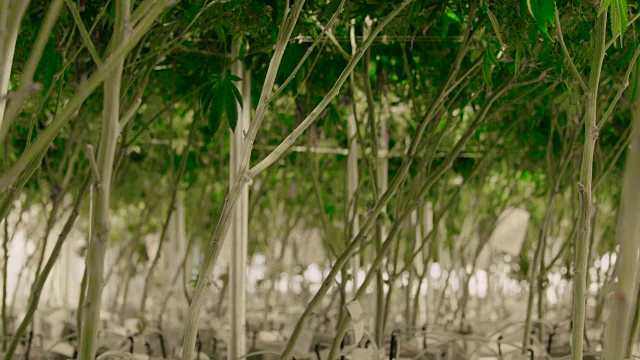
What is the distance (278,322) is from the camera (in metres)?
5.48

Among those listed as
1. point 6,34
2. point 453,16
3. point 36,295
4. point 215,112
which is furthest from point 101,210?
point 453,16

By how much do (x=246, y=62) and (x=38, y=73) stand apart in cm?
62

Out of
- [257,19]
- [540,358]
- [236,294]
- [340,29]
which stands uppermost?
[340,29]

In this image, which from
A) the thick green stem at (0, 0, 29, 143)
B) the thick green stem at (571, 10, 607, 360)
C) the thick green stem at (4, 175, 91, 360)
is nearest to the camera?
the thick green stem at (0, 0, 29, 143)

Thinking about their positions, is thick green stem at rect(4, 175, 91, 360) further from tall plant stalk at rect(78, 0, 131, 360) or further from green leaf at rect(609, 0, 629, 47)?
green leaf at rect(609, 0, 629, 47)

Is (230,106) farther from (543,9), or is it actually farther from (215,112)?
(543,9)

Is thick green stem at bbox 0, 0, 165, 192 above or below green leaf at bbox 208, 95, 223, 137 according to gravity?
below

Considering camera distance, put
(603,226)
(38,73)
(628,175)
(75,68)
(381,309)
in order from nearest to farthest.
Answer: (628,175) → (38,73) → (381,309) → (75,68) → (603,226)

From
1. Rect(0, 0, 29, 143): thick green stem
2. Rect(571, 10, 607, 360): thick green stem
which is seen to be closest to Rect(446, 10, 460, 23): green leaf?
Rect(571, 10, 607, 360): thick green stem

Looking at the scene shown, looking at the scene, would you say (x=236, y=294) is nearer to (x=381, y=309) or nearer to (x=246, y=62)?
(x=381, y=309)

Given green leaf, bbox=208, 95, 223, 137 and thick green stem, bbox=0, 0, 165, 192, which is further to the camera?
green leaf, bbox=208, 95, 223, 137

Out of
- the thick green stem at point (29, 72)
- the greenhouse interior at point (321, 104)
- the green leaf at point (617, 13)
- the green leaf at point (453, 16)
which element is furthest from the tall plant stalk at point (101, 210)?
the green leaf at point (453, 16)

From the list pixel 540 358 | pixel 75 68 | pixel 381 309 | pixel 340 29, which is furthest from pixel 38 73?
pixel 540 358

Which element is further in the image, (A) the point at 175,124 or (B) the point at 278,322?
(B) the point at 278,322
